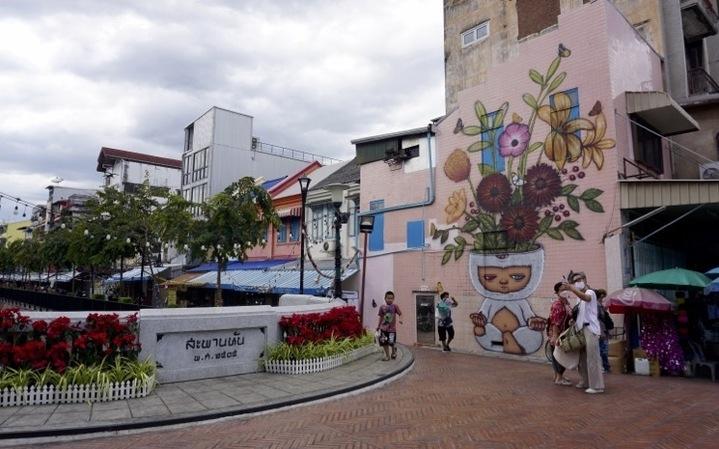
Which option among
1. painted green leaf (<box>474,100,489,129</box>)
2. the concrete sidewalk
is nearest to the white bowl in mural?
painted green leaf (<box>474,100,489,129</box>)

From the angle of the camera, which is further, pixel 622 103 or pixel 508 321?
pixel 508 321

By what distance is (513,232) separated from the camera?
586 inches

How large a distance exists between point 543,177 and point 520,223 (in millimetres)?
1505

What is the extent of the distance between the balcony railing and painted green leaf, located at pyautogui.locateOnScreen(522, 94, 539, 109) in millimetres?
7054

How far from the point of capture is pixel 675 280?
34.3 feet

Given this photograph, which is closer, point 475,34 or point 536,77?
point 536,77

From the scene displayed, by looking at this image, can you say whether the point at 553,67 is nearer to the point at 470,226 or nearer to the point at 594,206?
the point at 594,206

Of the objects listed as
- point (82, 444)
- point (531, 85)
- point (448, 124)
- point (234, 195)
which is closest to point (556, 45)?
point (531, 85)

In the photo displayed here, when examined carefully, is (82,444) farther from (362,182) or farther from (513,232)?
(362,182)

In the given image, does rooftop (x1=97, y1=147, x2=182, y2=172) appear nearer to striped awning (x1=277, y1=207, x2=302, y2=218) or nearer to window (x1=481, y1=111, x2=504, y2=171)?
striped awning (x1=277, y1=207, x2=302, y2=218)

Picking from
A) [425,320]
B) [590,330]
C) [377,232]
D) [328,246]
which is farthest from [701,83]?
[328,246]

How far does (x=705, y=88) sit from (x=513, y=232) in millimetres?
9534

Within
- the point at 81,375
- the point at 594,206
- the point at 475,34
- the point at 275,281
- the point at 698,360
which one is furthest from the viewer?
the point at 475,34

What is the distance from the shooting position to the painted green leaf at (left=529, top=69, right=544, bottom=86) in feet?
48.0
